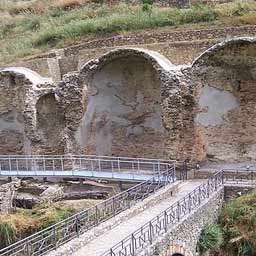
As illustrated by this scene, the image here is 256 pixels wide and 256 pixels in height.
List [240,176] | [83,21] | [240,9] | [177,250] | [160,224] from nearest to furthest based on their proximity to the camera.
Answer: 1. [160,224]
2. [177,250]
3. [240,176]
4. [240,9]
5. [83,21]

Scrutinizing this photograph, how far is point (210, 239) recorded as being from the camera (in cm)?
1420

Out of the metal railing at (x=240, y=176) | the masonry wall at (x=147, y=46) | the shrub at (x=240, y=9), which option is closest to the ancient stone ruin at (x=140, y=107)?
the masonry wall at (x=147, y=46)

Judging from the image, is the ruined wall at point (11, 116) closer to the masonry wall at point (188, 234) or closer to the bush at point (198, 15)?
the bush at point (198, 15)

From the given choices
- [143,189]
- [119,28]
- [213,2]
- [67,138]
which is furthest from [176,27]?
[143,189]

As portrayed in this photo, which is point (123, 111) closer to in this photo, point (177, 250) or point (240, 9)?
point (240, 9)

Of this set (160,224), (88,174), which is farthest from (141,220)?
(88,174)

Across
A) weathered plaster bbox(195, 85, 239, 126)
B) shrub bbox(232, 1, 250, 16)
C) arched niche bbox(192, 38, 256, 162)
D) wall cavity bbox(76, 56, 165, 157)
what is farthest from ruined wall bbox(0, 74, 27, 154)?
shrub bbox(232, 1, 250, 16)

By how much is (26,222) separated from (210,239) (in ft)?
14.0

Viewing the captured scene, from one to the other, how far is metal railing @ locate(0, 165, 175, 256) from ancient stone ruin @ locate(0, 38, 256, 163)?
3.49 meters

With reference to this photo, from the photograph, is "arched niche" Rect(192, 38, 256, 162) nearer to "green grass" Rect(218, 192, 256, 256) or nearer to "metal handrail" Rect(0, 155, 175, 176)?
"metal handrail" Rect(0, 155, 175, 176)

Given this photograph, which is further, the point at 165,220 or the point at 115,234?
the point at 165,220

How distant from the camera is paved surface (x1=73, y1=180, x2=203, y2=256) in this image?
38.5 ft

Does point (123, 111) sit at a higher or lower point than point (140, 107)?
lower

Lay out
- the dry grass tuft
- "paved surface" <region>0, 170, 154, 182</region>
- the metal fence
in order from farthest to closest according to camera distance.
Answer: the dry grass tuft < "paved surface" <region>0, 170, 154, 182</region> < the metal fence
